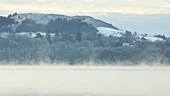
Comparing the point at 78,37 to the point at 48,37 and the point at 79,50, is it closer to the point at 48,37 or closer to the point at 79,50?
the point at 48,37

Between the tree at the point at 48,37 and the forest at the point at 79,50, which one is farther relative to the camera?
the tree at the point at 48,37

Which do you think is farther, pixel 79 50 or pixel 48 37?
pixel 48 37

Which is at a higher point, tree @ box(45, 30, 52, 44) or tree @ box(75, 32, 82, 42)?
tree @ box(75, 32, 82, 42)

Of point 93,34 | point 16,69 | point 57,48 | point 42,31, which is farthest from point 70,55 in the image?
point 42,31

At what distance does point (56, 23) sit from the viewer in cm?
9962

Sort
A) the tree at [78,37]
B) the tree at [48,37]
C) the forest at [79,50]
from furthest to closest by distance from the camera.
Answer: the tree at [48,37], the tree at [78,37], the forest at [79,50]

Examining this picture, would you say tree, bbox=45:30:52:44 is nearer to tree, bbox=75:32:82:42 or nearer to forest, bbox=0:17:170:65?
forest, bbox=0:17:170:65

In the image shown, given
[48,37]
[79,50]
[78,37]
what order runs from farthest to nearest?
[48,37]
[78,37]
[79,50]

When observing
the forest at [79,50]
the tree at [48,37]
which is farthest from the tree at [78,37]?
the tree at [48,37]

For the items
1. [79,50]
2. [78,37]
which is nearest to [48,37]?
[78,37]

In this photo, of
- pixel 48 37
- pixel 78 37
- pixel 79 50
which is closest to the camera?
pixel 79 50

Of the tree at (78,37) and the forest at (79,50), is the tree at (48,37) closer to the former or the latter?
the forest at (79,50)

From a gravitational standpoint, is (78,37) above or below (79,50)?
above

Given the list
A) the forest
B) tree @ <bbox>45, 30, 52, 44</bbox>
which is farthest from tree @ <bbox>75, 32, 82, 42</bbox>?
tree @ <bbox>45, 30, 52, 44</bbox>
